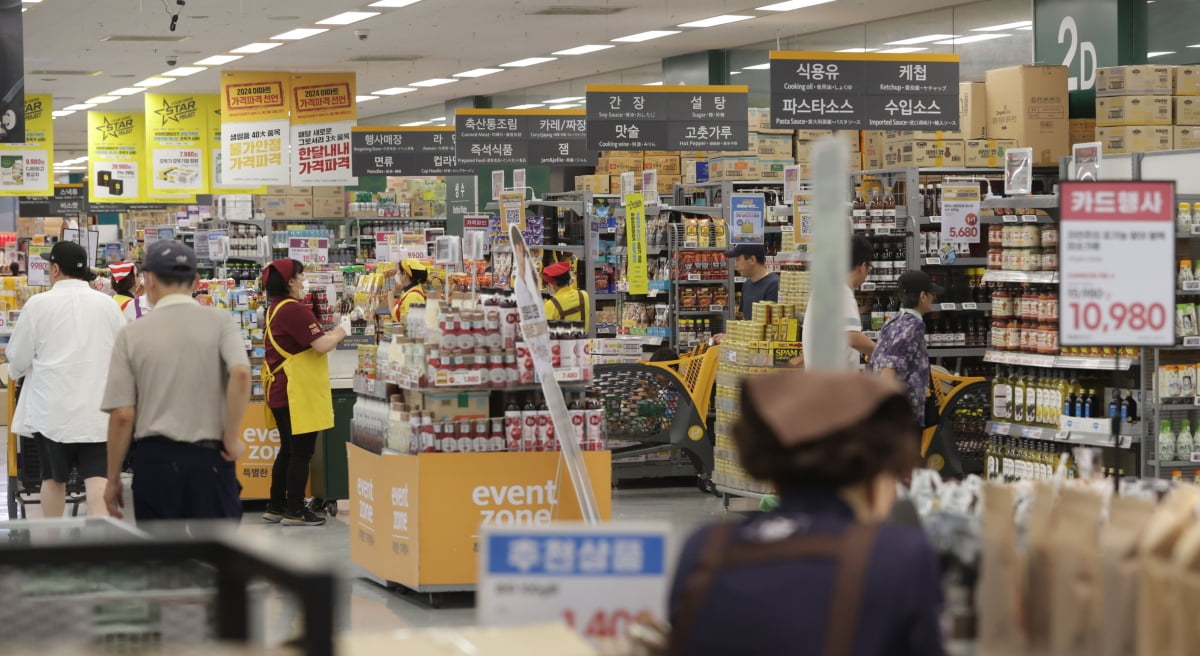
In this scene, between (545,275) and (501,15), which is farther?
(501,15)

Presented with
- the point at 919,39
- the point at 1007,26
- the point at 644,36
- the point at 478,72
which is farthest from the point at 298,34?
the point at 1007,26

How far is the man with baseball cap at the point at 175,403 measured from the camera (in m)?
5.15

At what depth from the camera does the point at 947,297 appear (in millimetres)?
10742

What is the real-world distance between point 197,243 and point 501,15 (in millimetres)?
4775

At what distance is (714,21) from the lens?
17703 mm

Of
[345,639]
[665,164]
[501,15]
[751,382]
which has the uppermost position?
[501,15]

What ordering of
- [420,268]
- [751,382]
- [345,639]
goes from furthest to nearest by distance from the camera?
[420,268], [345,639], [751,382]

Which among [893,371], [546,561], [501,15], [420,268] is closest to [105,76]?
[501,15]

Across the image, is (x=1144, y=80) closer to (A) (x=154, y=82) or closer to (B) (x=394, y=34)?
(B) (x=394, y=34)

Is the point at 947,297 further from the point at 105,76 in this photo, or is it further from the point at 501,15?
the point at 105,76

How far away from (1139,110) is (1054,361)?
4815mm

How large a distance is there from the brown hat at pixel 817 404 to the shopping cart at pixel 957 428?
285 inches

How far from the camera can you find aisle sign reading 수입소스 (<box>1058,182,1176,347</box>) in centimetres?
479

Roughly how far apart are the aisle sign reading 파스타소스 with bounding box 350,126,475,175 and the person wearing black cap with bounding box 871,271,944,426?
38.4ft
